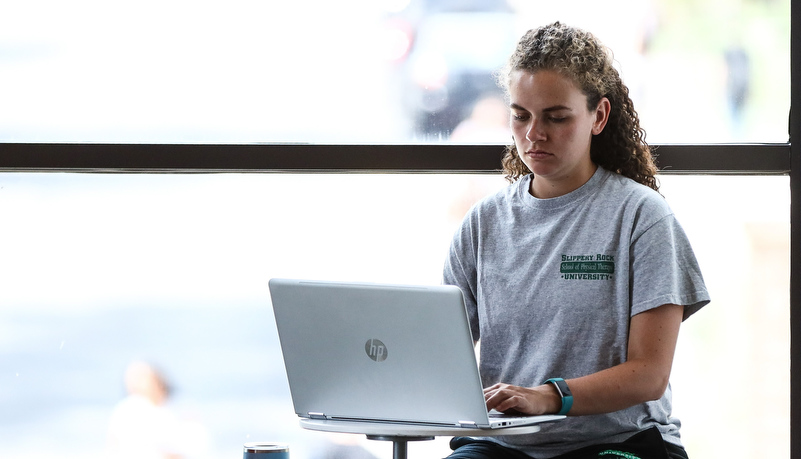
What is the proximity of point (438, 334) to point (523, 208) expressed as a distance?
1.83ft

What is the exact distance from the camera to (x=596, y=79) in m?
1.73

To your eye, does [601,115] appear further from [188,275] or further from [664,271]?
[188,275]

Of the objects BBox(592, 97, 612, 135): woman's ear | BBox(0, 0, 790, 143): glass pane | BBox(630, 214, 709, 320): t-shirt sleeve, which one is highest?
BBox(0, 0, 790, 143): glass pane

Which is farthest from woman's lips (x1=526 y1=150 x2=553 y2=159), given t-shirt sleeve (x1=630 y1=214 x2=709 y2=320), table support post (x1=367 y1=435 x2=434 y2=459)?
table support post (x1=367 y1=435 x2=434 y2=459)

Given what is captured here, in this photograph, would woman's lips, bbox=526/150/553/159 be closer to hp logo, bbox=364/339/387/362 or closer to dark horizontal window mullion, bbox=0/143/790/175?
dark horizontal window mullion, bbox=0/143/790/175

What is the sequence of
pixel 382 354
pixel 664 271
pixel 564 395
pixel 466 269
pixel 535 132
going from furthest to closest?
pixel 466 269 → pixel 535 132 → pixel 664 271 → pixel 564 395 → pixel 382 354

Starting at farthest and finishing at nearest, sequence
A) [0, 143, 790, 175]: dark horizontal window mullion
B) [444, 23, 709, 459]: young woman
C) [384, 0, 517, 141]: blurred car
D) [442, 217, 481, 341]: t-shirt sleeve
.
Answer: [384, 0, 517, 141]: blurred car < [0, 143, 790, 175]: dark horizontal window mullion < [442, 217, 481, 341]: t-shirt sleeve < [444, 23, 709, 459]: young woman

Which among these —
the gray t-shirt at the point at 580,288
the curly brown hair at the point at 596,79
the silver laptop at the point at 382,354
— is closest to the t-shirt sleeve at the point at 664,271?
the gray t-shirt at the point at 580,288

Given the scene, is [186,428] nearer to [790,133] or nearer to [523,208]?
[523,208]

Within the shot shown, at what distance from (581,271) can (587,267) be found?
A: 0.05 feet

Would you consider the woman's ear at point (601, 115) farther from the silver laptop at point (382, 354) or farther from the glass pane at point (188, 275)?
the silver laptop at point (382, 354)

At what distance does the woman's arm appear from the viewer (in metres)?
1.46

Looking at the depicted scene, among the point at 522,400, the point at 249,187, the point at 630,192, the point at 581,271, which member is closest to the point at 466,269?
the point at 581,271

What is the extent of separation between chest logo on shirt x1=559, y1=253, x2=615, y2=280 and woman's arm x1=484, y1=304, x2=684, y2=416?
0.35 ft
